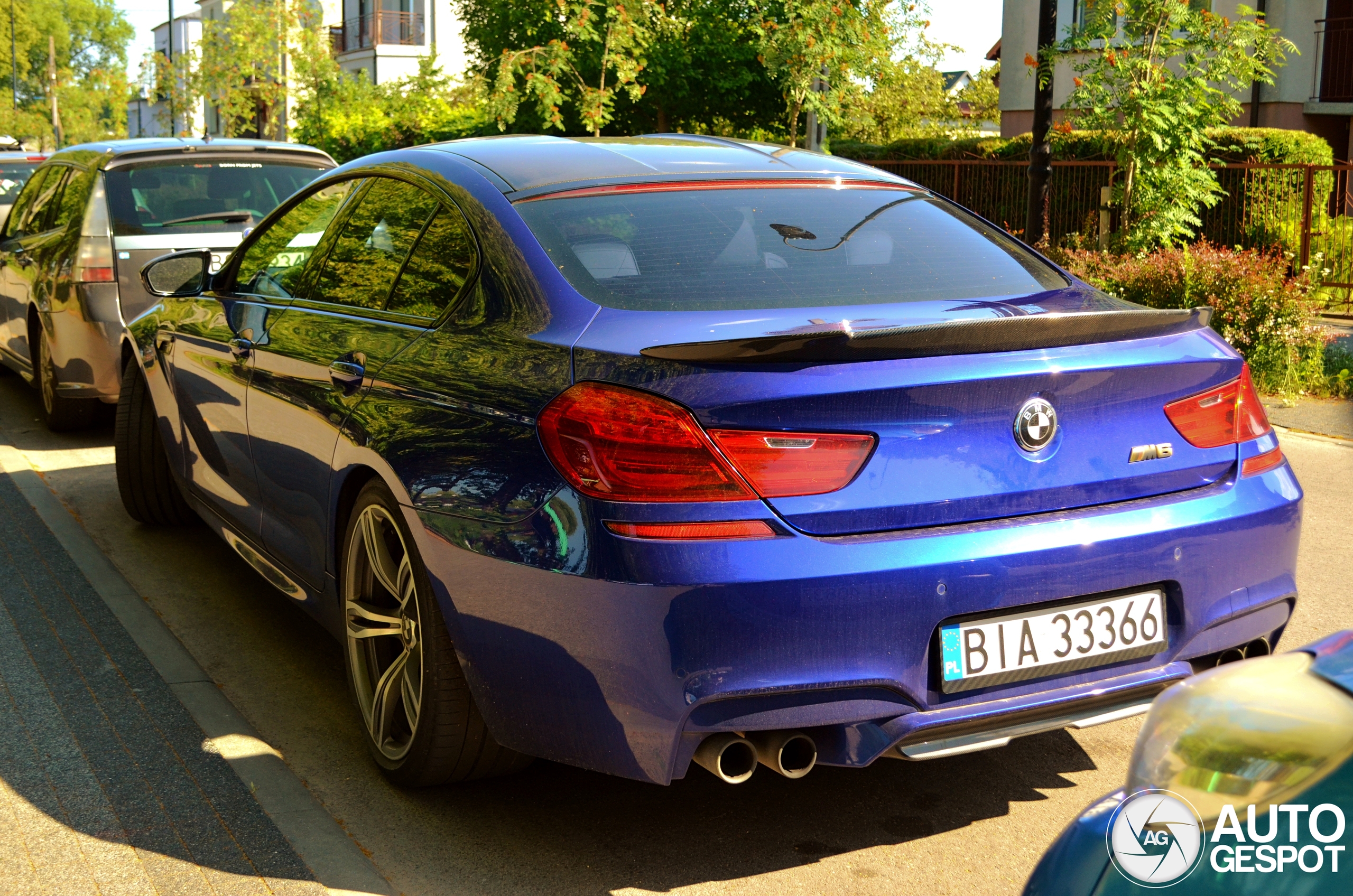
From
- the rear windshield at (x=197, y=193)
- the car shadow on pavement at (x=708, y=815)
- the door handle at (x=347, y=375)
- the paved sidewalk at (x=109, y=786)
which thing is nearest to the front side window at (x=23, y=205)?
the rear windshield at (x=197, y=193)

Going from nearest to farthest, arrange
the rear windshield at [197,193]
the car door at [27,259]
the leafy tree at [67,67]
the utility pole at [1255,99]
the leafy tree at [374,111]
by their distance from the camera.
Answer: the rear windshield at [197,193], the car door at [27,259], the utility pole at [1255,99], the leafy tree at [374,111], the leafy tree at [67,67]

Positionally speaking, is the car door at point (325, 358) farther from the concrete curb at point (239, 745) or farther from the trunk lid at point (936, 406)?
the trunk lid at point (936, 406)

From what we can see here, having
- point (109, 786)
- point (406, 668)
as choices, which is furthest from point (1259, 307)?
point (109, 786)

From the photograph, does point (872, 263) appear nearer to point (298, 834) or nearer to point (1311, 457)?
point (298, 834)

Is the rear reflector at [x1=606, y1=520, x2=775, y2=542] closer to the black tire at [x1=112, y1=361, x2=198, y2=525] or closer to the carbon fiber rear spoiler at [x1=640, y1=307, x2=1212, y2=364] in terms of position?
the carbon fiber rear spoiler at [x1=640, y1=307, x2=1212, y2=364]

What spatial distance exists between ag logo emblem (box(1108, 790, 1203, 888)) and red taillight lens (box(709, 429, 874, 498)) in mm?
1149

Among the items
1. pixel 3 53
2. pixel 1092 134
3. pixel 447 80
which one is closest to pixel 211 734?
pixel 1092 134

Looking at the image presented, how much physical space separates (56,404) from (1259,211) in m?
13.4

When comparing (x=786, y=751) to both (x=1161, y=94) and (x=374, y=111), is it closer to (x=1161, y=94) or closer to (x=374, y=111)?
(x=1161, y=94)

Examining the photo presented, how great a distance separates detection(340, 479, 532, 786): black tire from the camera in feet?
10.8

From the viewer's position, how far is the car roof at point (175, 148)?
8422 mm

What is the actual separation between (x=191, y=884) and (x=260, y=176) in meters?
6.33

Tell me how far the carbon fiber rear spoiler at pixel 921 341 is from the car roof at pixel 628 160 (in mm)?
1080

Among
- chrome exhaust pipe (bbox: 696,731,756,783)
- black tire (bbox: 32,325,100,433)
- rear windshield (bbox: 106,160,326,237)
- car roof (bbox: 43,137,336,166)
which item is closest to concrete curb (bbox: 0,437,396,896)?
chrome exhaust pipe (bbox: 696,731,756,783)
